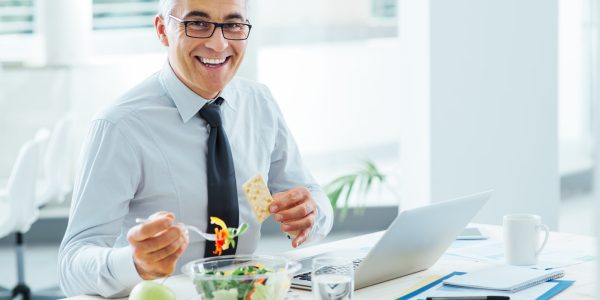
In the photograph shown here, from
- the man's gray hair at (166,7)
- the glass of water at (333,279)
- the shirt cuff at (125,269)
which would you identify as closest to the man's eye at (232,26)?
the man's gray hair at (166,7)

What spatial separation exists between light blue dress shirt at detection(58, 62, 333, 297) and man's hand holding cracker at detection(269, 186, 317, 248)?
6.7 inches

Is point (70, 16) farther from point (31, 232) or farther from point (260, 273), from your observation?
point (260, 273)

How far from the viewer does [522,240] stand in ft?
6.63

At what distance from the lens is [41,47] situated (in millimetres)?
5508

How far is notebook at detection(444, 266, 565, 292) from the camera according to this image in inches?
69.6

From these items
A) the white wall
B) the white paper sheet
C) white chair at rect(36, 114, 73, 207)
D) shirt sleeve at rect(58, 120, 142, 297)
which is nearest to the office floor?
white chair at rect(36, 114, 73, 207)

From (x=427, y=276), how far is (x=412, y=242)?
0.50 feet

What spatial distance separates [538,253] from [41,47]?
13.7 feet

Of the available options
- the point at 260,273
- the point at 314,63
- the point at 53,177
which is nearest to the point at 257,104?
the point at 260,273

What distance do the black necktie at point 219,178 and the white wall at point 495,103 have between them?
1977mm

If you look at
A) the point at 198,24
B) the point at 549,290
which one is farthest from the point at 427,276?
the point at 198,24

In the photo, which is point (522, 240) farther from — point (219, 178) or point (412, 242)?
point (219, 178)

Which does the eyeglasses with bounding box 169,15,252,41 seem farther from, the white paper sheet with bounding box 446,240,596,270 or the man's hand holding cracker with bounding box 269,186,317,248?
the white paper sheet with bounding box 446,240,596,270

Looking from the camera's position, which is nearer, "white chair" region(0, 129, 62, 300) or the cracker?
the cracker
